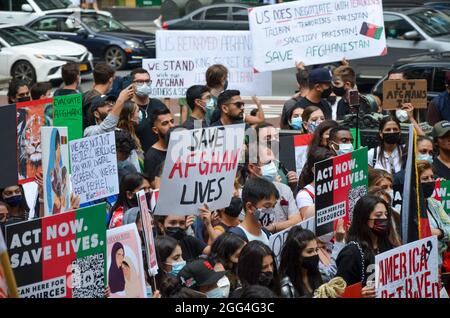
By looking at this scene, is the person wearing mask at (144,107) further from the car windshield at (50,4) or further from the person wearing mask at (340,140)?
the car windshield at (50,4)

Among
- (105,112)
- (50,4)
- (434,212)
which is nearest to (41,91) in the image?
(105,112)

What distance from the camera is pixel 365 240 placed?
24.7 feet

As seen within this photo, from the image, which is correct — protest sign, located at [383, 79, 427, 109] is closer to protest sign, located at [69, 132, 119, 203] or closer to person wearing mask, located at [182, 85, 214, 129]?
person wearing mask, located at [182, 85, 214, 129]

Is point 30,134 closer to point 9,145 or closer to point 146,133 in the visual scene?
point 9,145

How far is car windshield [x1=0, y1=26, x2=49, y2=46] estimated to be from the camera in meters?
23.5

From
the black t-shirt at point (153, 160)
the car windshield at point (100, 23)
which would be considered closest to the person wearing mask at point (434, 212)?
the black t-shirt at point (153, 160)

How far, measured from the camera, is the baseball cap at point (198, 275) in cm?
687

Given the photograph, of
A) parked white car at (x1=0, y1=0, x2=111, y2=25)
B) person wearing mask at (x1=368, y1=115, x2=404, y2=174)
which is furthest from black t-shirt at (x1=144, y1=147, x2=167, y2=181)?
parked white car at (x1=0, y1=0, x2=111, y2=25)

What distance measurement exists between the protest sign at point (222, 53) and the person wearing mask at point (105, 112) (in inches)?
104

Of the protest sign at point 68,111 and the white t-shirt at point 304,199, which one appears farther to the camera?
the protest sign at point 68,111

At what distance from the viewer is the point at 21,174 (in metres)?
9.60

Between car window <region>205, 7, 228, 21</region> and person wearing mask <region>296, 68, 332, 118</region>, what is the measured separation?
15.5 metres
